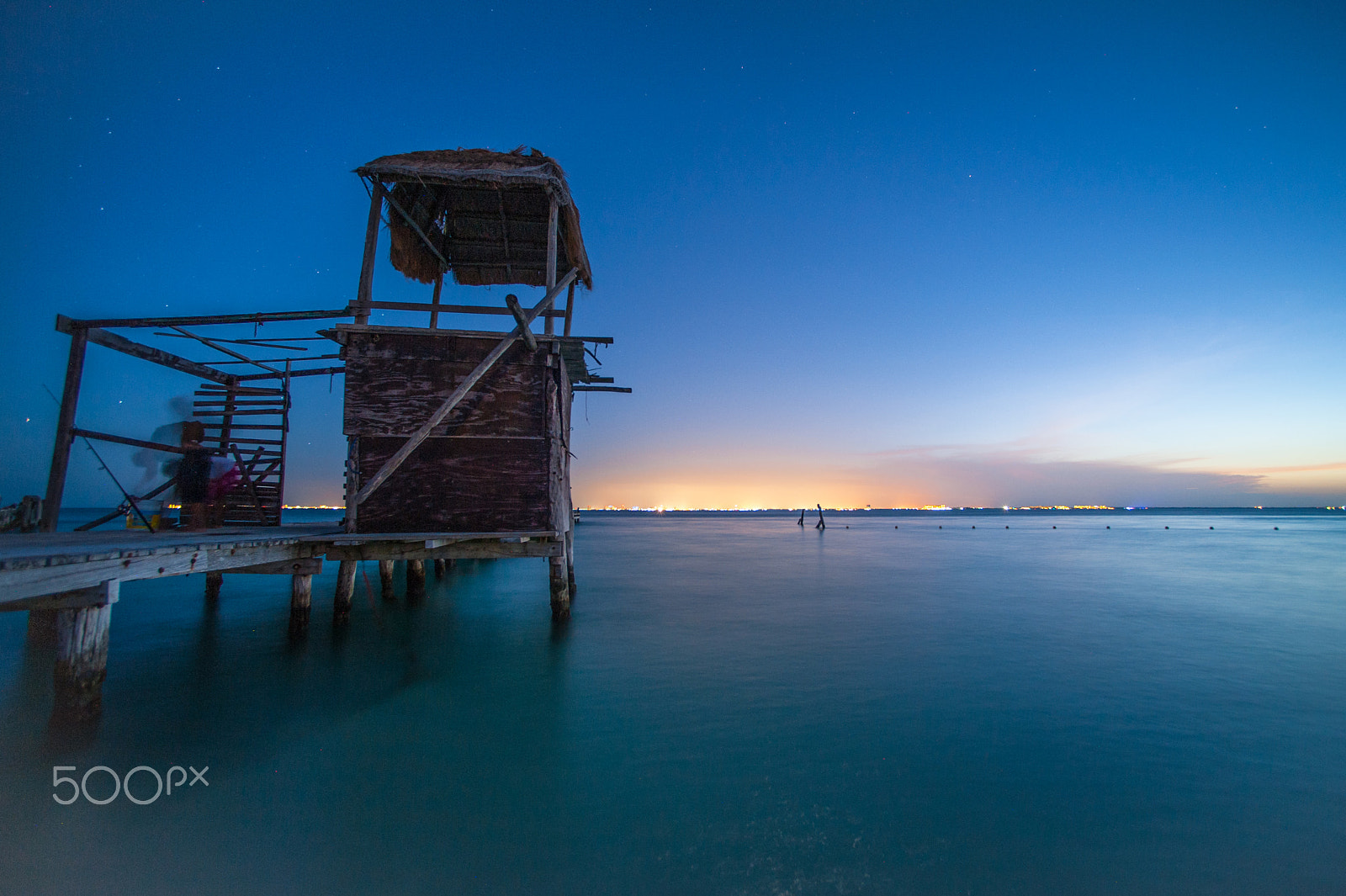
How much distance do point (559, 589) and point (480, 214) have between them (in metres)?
7.19

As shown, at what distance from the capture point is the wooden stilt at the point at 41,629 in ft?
26.4

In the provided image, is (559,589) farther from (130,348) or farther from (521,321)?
(130,348)

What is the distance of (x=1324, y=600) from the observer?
47.4 ft

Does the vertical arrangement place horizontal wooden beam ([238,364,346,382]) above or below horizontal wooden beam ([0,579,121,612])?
above

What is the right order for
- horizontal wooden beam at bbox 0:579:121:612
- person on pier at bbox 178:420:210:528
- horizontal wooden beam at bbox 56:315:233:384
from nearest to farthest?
1. horizontal wooden beam at bbox 0:579:121:612
2. horizontal wooden beam at bbox 56:315:233:384
3. person on pier at bbox 178:420:210:528

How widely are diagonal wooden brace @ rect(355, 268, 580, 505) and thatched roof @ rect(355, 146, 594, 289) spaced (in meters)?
1.69

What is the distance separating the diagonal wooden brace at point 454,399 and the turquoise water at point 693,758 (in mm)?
2760

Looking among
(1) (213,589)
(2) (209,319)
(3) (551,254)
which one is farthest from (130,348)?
(1) (213,589)

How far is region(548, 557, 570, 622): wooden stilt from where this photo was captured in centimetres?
998

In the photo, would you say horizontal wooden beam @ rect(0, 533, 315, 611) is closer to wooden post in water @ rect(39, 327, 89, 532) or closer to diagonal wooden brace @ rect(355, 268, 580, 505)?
diagonal wooden brace @ rect(355, 268, 580, 505)

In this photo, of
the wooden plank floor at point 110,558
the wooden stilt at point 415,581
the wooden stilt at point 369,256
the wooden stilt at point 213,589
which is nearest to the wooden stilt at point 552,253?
the wooden stilt at point 369,256

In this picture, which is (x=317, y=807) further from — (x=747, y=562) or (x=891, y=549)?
(x=891, y=549)

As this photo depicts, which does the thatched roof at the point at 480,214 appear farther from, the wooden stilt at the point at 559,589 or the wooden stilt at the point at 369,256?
the wooden stilt at the point at 559,589

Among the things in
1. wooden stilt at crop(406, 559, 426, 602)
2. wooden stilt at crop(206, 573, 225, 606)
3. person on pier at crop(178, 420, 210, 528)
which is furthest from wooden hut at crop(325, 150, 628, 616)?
wooden stilt at crop(206, 573, 225, 606)
